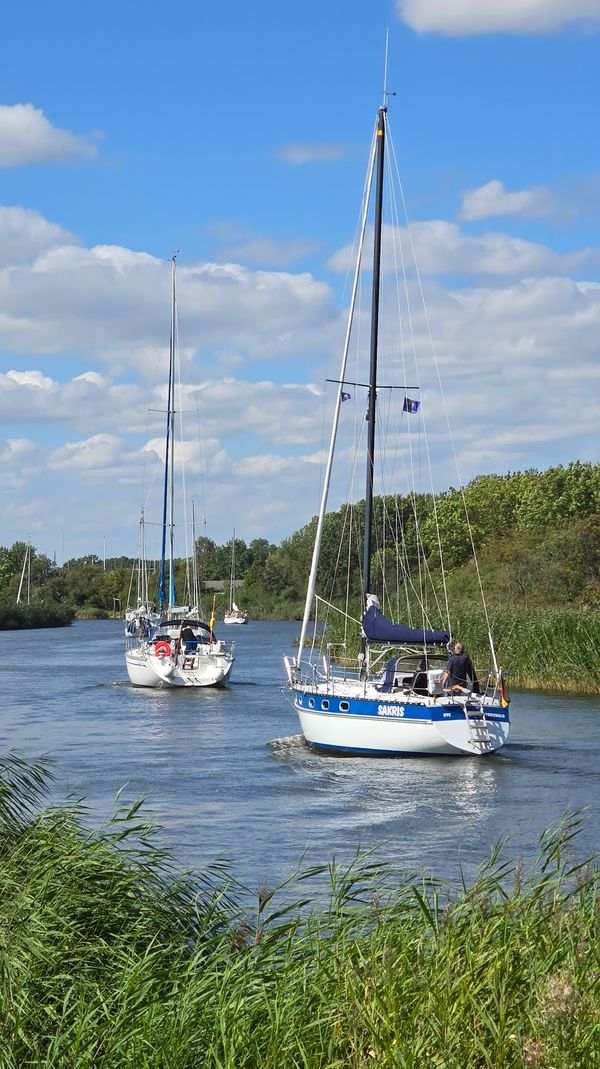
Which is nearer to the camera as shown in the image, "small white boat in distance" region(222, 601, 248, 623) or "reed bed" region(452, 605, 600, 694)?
"reed bed" region(452, 605, 600, 694)

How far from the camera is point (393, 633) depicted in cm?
2748

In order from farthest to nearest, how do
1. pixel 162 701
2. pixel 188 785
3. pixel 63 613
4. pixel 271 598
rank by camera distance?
pixel 271 598 < pixel 63 613 < pixel 162 701 < pixel 188 785

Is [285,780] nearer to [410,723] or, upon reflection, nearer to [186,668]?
[410,723]

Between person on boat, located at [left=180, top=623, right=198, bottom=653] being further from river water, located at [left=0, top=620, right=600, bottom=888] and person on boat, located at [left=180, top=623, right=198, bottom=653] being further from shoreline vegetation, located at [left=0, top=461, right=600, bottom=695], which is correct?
shoreline vegetation, located at [left=0, top=461, right=600, bottom=695]

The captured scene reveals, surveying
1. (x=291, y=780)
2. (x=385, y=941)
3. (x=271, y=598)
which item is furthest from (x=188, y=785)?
(x=271, y=598)

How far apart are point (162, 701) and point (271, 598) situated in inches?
3943

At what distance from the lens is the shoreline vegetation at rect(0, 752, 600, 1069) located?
267 inches

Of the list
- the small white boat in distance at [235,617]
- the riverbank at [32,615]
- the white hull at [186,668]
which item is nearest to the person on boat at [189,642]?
the white hull at [186,668]

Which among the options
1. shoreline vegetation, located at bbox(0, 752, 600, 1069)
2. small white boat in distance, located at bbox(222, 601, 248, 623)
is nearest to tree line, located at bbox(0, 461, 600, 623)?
small white boat in distance, located at bbox(222, 601, 248, 623)

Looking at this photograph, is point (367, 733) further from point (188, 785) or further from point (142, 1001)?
point (142, 1001)

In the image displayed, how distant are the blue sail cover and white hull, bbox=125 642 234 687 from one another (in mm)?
18460

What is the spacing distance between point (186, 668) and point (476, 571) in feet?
75.9

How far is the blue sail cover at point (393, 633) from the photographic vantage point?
27000 mm

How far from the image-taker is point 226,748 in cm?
3052
